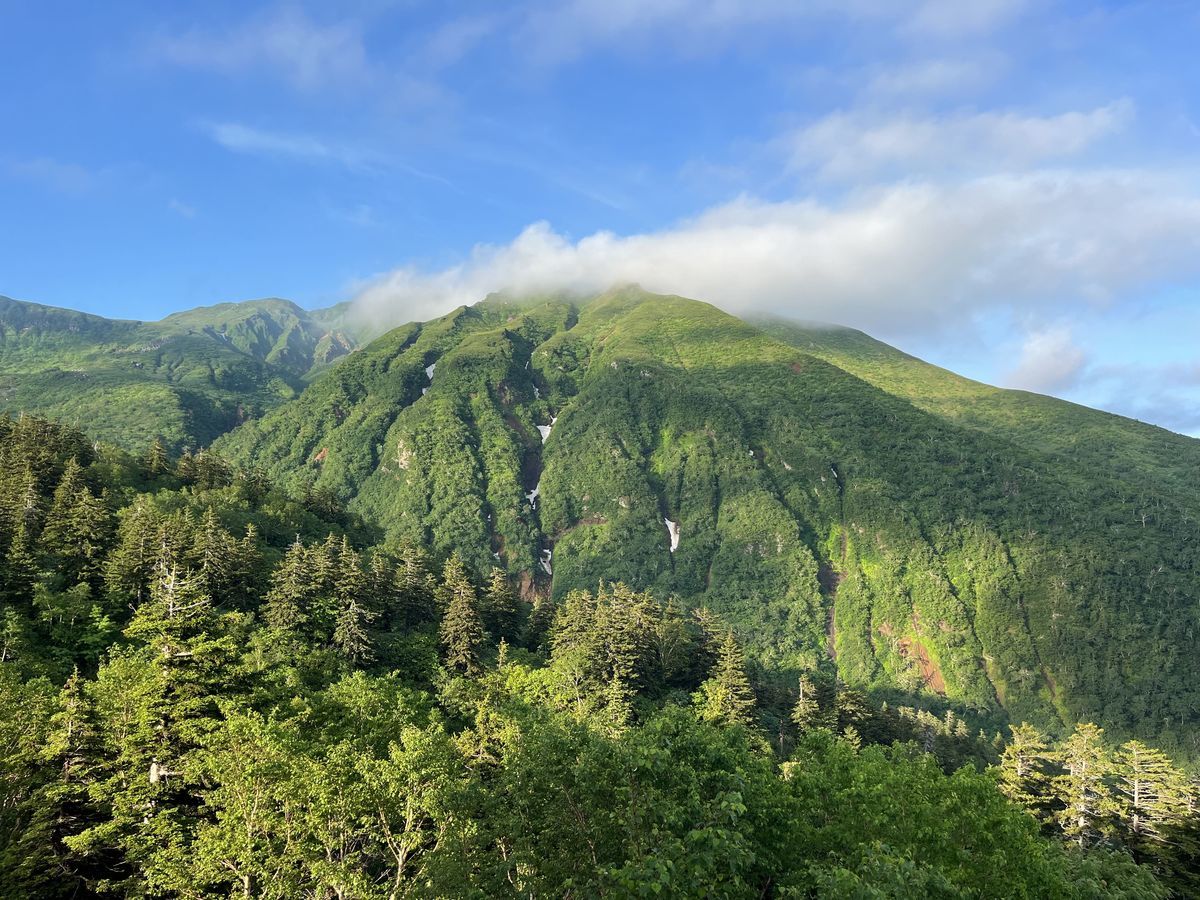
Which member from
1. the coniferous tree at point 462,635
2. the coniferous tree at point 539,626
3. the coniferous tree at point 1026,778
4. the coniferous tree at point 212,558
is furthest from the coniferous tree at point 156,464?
the coniferous tree at point 1026,778

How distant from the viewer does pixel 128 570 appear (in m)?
60.8

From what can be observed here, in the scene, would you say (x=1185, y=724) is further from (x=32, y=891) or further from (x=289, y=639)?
(x=32, y=891)

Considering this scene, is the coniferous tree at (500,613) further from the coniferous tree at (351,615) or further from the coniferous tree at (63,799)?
the coniferous tree at (63,799)

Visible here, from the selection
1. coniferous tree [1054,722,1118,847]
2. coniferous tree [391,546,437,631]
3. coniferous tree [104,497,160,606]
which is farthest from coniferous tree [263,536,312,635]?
coniferous tree [1054,722,1118,847]

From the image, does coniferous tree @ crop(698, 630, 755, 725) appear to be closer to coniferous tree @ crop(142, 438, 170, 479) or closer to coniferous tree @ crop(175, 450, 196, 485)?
coniferous tree @ crop(175, 450, 196, 485)

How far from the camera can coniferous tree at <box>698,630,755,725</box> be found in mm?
64375

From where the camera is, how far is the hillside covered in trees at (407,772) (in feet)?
77.4

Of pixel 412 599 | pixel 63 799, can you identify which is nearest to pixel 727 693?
pixel 412 599

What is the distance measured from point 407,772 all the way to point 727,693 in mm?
43781

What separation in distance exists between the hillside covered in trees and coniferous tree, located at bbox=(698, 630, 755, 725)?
1.31ft

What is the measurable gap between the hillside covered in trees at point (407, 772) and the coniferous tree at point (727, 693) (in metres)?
0.40

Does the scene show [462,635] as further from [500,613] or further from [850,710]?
[850,710]

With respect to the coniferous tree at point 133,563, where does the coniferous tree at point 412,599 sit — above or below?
below

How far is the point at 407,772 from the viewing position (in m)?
31.5
